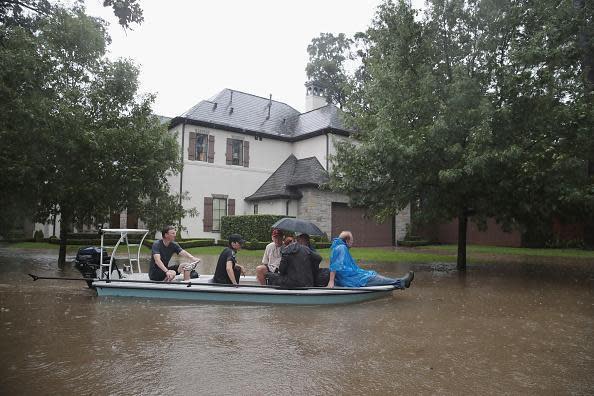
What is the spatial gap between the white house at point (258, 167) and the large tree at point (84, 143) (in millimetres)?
9072

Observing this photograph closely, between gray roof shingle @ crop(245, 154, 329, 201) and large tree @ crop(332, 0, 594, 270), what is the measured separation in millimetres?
10865

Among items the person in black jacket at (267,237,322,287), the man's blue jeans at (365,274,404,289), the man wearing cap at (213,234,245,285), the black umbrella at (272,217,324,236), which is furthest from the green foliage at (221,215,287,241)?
the person in black jacket at (267,237,322,287)

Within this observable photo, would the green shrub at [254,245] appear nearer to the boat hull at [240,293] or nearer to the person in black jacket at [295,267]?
the boat hull at [240,293]

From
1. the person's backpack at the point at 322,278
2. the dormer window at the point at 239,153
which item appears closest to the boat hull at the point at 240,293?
the person's backpack at the point at 322,278

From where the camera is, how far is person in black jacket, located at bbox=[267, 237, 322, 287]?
898 centimetres

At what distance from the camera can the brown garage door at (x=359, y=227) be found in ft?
88.9

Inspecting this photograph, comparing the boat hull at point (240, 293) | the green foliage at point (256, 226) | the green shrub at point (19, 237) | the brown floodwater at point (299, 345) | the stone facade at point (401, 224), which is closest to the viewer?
the brown floodwater at point (299, 345)

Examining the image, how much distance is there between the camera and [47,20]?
1413 centimetres

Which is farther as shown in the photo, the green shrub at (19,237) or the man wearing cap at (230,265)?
the green shrub at (19,237)

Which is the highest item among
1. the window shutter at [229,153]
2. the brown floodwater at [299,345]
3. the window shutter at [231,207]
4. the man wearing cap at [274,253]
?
the window shutter at [229,153]

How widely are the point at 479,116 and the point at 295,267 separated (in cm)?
678

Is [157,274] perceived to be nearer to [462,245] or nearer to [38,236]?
[462,245]

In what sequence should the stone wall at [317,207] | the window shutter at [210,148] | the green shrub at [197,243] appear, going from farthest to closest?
the window shutter at [210,148] < the stone wall at [317,207] < the green shrub at [197,243]

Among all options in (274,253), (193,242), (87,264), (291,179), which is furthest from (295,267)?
(291,179)
